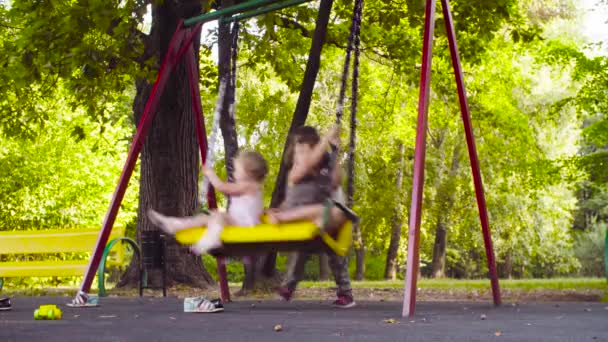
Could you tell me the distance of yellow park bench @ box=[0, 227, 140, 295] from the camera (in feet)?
46.0

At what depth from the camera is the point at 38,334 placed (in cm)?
632

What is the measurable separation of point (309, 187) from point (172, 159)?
7.13 m

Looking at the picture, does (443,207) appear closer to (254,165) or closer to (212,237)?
(254,165)

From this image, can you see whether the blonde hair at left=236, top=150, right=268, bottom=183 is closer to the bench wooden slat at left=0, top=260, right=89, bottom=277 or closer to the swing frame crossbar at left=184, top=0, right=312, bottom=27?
the swing frame crossbar at left=184, top=0, right=312, bottom=27

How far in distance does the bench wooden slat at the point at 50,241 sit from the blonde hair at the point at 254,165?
658cm

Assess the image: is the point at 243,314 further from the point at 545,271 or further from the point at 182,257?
the point at 545,271

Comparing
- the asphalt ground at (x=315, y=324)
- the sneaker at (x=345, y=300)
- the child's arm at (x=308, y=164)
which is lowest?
the asphalt ground at (x=315, y=324)

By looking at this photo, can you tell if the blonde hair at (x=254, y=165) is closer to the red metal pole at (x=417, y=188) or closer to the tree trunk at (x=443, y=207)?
the red metal pole at (x=417, y=188)

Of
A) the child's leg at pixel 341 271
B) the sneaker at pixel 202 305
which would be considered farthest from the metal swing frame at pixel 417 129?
the sneaker at pixel 202 305

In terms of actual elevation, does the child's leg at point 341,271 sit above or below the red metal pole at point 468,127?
below

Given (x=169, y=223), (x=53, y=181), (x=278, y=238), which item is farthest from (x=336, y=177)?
(x=53, y=181)

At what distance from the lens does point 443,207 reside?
30359 mm

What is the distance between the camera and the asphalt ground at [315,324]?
6.03 m

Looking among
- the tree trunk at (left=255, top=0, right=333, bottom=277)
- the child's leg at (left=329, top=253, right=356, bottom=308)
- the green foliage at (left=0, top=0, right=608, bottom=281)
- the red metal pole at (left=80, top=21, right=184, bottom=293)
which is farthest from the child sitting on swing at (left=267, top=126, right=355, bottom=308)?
the green foliage at (left=0, top=0, right=608, bottom=281)
